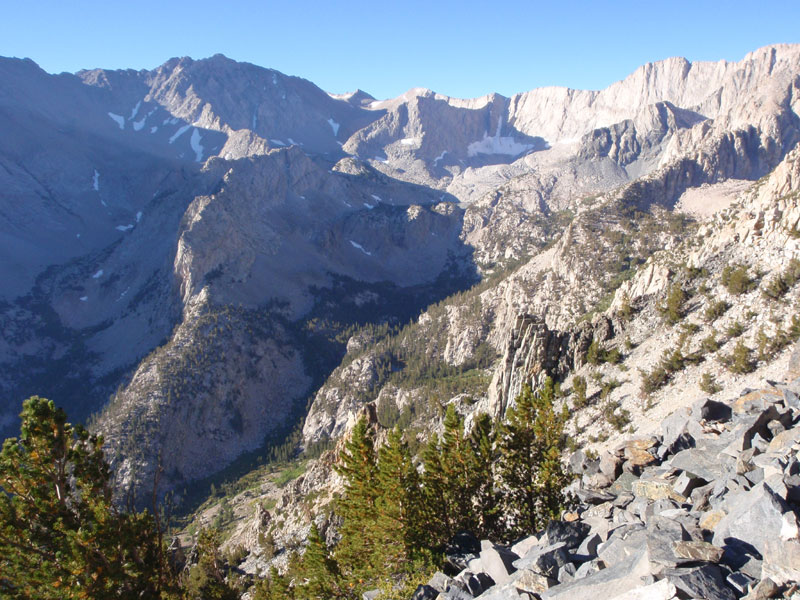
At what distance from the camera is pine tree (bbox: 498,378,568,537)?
21375 mm

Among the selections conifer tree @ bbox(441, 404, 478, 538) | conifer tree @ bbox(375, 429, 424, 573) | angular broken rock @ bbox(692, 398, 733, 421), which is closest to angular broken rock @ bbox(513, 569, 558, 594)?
conifer tree @ bbox(375, 429, 424, 573)

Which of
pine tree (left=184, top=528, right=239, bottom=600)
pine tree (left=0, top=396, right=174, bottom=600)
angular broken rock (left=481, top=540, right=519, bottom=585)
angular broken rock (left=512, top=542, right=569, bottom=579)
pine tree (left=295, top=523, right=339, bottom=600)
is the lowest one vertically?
pine tree (left=184, top=528, right=239, bottom=600)

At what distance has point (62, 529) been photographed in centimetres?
1410

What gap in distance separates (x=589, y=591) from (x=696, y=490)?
6184 mm

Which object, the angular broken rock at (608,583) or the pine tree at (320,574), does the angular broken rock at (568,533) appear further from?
the pine tree at (320,574)

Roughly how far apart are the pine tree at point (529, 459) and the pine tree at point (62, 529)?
47.8 feet

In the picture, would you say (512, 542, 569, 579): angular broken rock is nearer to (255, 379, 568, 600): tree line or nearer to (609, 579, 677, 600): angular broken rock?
(609, 579, 677, 600): angular broken rock

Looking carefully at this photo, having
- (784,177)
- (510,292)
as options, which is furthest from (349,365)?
(784,177)

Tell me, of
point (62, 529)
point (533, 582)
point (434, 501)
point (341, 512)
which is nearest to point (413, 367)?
point (341, 512)

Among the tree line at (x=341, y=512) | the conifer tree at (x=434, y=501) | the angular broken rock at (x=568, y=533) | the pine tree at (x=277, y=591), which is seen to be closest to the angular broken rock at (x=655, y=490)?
the angular broken rock at (x=568, y=533)

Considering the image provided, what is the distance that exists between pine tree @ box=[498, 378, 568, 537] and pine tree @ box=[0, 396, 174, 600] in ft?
47.8

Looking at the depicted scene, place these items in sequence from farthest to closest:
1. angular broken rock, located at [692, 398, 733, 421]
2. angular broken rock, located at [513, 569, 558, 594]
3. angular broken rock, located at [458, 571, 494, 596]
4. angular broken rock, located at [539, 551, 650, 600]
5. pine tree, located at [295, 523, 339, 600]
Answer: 1. angular broken rock, located at [692, 398, 733, 421]
2. pine tree, located at [295, 523, 339, 600]
3. angular broken rock, located at [458, 571, 494, 596]
4. angular broken rock, located at [513, 569, 558, 594]
5. angular broken rock, located at [539, 551, 650, 600]

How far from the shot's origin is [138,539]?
606 inches

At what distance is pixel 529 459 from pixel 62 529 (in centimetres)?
1813
